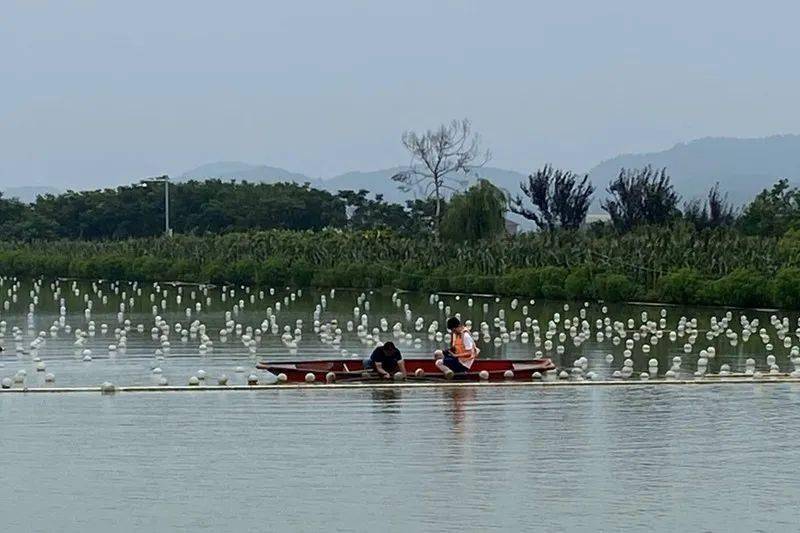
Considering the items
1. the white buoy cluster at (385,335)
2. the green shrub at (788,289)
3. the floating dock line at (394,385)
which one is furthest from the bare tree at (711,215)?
the floating dock line at (394,385)

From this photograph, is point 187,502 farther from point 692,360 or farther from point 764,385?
point 692,360

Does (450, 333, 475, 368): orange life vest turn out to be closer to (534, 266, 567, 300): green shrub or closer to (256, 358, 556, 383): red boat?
(256, 358, 556, 383): red boat

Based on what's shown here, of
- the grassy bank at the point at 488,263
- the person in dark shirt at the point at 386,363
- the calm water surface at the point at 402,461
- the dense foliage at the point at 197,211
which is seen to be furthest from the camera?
the dense foliage at the point at 197,211

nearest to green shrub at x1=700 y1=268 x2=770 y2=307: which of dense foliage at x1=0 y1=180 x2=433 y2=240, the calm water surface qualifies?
the calm water surface

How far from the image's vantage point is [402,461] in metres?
17.3

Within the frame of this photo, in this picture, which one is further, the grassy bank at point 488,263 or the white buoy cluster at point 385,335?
the grassy bank at point 488,263

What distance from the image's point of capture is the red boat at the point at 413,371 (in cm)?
2473

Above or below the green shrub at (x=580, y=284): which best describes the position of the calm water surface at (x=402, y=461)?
below

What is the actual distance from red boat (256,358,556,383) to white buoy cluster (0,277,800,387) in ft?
2.00

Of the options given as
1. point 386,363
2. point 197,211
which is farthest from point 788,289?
point 197,211

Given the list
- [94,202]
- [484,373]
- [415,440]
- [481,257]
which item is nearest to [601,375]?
[484,373]

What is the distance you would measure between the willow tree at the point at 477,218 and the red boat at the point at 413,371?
42.4 m

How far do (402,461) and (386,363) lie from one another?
7.43 m

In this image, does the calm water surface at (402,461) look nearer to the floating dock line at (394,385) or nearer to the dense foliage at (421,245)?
the floating dock line at (394,385)
